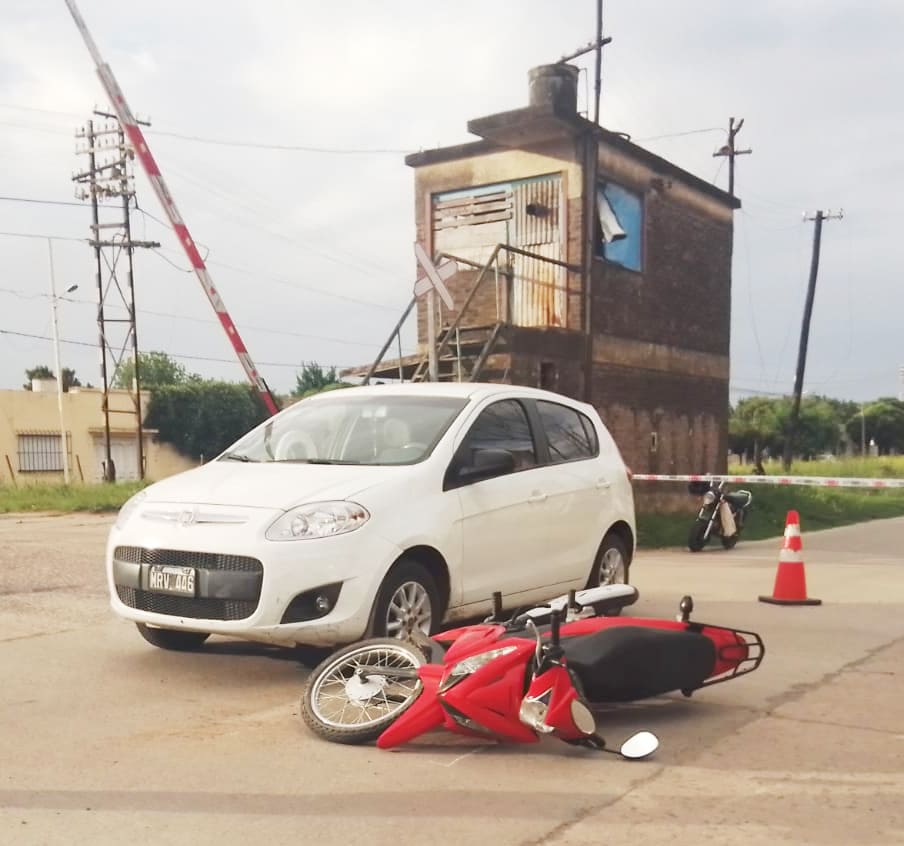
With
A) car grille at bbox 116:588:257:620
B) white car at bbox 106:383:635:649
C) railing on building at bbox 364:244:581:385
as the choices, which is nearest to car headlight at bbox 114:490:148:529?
white car at bbox 106:383:635:649

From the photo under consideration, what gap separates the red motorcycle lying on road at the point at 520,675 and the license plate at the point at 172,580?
38.9 inches

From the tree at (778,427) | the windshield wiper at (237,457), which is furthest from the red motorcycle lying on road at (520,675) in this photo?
the tree at (778,427)

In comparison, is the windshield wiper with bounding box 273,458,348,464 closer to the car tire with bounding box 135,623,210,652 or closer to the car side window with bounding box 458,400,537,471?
the car side window with bounding box 458,400,537,471

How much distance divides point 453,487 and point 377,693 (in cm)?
178

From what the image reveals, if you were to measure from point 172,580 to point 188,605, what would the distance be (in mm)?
159

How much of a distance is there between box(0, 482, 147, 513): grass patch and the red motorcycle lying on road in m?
17.6

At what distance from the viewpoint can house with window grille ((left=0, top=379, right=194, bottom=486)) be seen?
156ft

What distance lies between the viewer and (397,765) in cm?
460

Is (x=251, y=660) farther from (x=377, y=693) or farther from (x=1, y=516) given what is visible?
(x=1, y=516)

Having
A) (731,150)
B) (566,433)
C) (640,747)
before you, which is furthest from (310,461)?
(731,150)

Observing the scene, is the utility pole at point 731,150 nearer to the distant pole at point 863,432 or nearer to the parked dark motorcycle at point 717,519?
the parked dark motorcycle at point 717,519

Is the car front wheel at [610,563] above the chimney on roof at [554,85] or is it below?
below

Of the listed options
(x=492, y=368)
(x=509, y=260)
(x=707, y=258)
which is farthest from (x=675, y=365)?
(x=492, y=368)

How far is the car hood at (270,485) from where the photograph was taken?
5996 mm
